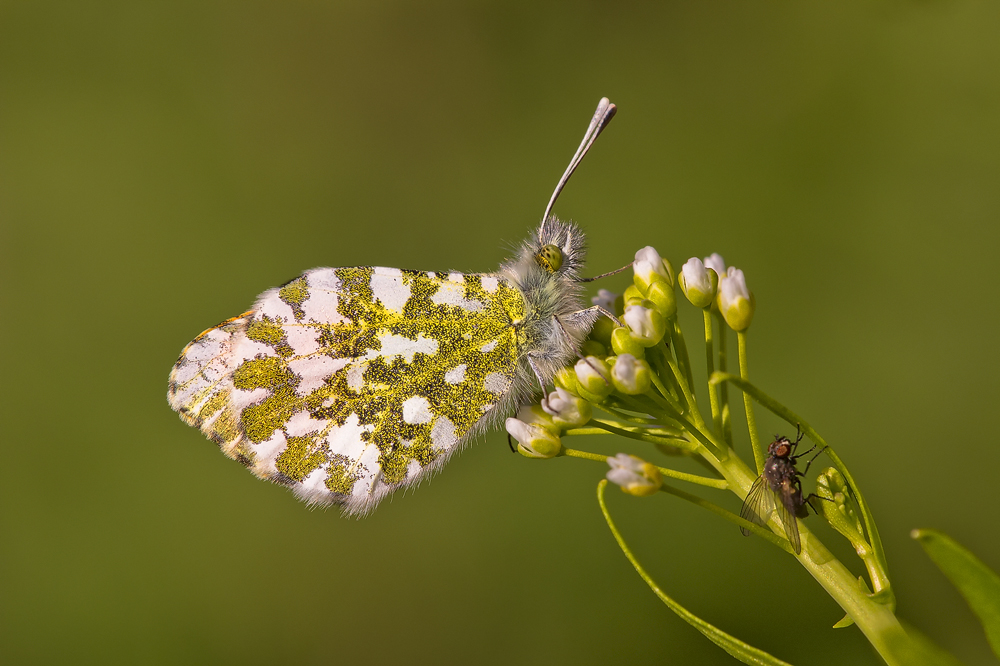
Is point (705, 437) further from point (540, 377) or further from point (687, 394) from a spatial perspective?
point (540, 377)

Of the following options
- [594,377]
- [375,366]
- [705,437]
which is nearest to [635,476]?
[705,437]

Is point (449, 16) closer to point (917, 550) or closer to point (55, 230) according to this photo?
point (55, 230)

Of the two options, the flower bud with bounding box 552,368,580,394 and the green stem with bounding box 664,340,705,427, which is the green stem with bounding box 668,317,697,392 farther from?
the flower bud with bounding box 552,368,580,394

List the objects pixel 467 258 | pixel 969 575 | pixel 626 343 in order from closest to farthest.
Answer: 1. pixel 969 575
2. pixel 626 343
3. pixel 467 258

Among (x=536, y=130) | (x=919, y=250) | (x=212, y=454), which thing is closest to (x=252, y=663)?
(x=212, y=454)

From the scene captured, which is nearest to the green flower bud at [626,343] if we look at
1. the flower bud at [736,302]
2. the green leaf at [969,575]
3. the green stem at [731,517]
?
the flower bud at [736,302]
